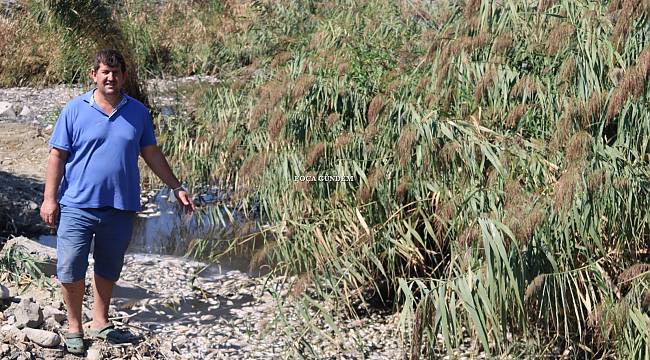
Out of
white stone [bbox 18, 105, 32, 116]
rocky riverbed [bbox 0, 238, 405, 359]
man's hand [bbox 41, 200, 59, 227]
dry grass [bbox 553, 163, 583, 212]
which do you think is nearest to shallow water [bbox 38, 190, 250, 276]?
rocky riverbed [bbox 0, 238, 405, 359]

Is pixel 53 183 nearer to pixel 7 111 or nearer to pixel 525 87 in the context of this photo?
pixel 525 87

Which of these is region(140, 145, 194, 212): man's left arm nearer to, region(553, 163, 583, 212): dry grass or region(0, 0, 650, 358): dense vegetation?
region(0, 0, 650, 358): dense vegetation

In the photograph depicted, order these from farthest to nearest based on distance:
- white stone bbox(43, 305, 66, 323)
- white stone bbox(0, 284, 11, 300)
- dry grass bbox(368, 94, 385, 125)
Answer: dry grass bbox(368, 94, 385, 125) < white stone bbox(0, 284, 11, 300) < white stone bbox(43, 305, 66, 323)

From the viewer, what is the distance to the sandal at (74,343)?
14.6ft

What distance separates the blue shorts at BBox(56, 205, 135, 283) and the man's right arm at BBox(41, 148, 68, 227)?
0.07 meters

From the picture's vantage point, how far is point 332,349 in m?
5.31

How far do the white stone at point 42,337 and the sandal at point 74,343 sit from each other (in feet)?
0.18

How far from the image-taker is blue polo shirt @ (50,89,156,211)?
4.35 meters

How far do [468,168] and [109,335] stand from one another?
6.73ft

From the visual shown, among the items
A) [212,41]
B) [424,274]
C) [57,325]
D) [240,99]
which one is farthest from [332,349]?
[212,41]

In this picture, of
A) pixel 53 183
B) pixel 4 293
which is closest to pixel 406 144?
pixel 53 183

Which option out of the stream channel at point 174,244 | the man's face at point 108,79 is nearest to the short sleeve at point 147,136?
the man's face at point 108,79

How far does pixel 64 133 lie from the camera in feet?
14.3

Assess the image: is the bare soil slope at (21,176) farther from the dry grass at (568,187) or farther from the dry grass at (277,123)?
the dry grass at (568,187)
